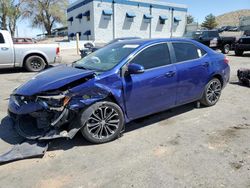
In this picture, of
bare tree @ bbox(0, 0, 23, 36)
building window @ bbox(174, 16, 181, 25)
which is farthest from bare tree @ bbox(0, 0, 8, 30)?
building window @ bbox(174, 16, 181, 25)

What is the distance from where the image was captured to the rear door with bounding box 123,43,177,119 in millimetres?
4176

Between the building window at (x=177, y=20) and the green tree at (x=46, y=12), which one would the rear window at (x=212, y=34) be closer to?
the building window at (x=177, y=20)

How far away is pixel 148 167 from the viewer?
11.0ft

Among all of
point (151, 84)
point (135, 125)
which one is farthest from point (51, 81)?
point (135, 125)

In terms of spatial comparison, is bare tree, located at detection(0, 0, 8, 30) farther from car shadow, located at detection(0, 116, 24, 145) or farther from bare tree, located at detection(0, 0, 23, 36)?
car shadow, located at detection(0, 116, 24, 145)

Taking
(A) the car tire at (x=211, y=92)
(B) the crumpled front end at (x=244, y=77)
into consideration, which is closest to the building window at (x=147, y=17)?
(B) the crumpled front end at (x=244, y=77)

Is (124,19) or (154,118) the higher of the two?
(124,19)

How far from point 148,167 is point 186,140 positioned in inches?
41.6

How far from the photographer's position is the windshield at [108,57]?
433 centimetres

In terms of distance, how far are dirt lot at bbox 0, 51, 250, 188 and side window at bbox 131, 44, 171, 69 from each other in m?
1.14

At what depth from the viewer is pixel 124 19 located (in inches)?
1242

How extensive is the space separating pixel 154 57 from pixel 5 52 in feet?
25.8

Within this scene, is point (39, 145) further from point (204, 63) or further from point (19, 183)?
point (204, 63)

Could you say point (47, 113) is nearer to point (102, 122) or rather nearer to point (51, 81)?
point (51, 81)
